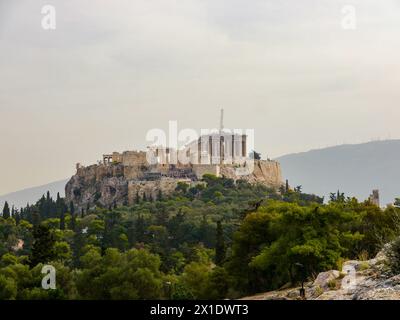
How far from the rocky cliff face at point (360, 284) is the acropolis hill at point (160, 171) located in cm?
6590

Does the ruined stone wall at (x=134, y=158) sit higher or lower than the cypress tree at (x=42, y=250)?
higher

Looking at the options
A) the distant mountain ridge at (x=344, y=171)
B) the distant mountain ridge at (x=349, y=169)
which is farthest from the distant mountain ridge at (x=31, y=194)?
the distant mountain ridge at (x=349, y=169)

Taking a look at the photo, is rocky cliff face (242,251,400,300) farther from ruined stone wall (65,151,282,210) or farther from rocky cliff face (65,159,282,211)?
ruined stone wall (65,151,282,210)

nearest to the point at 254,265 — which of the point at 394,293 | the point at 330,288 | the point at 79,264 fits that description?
the point at 330,288

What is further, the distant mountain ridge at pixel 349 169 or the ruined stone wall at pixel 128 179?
the distant mountain ridge at pixel 349 169

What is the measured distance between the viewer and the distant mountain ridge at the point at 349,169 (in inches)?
5018

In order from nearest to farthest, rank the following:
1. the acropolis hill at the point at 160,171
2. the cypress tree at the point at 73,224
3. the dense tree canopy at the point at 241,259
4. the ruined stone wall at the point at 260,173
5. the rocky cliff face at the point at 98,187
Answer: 1. the dense tree canopy at the point at 241,259
2. the cypress tree at the point at 73,224
3. the acropolis hill at the point at 160,171
4. the rocky cliff face at the point at 98,187
5. the ruined stone wall at the point at 260,173

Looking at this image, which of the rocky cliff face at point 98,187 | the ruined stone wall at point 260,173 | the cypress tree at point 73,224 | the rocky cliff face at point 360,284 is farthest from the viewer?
the ruined stone wall at point 260,173

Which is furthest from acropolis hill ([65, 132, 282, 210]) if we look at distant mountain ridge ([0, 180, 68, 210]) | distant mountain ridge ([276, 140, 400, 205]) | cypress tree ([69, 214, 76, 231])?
distant mountain ridge ([276, 140, 400, 205])

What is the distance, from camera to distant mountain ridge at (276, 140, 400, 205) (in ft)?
418

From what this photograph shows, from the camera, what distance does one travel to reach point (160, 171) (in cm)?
8106

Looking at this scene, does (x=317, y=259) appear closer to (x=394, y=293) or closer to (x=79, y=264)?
(x=394, y=293)

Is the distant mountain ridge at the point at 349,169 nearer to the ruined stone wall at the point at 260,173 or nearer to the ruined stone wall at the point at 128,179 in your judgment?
the ruined stone wall at the point at 260,173

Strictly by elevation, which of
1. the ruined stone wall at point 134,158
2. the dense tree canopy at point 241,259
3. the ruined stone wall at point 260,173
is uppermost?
the ruined stone wall at point 134,158
